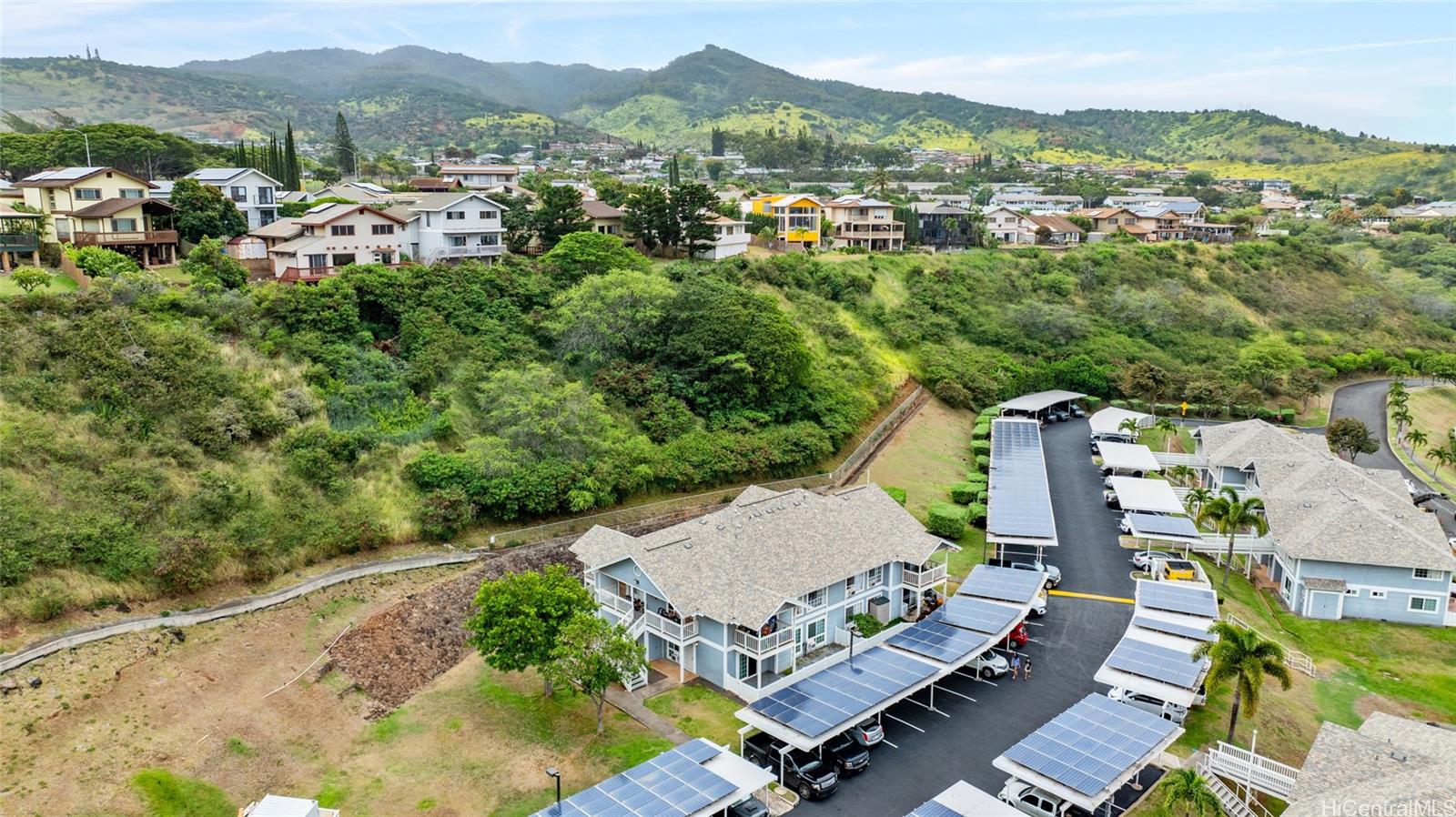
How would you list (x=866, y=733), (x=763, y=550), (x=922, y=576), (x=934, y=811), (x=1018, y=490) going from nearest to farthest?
1. (x=934, y=811)
2. (x=866, y=733)
3. (x=763, y=550)
4. (x=922, y=576)
5. (x=1018, y=490)

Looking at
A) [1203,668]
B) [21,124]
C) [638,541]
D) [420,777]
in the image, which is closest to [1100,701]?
[1203,668]

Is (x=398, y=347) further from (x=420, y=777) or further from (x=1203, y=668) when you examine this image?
(x=1203, y=668)

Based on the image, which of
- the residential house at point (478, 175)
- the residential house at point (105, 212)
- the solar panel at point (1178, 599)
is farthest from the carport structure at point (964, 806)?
the residential house at point (478, 175)

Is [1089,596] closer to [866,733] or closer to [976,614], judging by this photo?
[976,614]

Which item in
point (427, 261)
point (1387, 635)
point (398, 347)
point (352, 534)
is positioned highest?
point (427, 261)

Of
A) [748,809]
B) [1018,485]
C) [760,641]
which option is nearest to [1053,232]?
[1018,485]

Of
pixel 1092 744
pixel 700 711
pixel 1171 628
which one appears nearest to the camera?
pixel 1092 744
